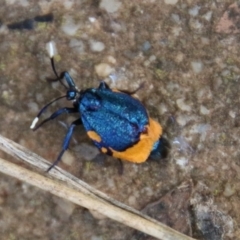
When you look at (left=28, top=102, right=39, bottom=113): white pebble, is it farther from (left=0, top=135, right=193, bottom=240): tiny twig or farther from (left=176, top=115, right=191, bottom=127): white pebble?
(left=176, top=115, right=191, bottom=127): white pebble

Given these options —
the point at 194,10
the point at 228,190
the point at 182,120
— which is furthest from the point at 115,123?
the point at 194,10

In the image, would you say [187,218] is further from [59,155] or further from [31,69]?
[31,69]

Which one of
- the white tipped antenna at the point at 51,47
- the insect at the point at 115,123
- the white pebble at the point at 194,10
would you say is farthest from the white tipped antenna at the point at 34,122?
the white pebble at the point at 194,10

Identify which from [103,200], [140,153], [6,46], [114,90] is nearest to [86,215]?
[103,200]

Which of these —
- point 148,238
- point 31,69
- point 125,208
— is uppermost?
point 31,69

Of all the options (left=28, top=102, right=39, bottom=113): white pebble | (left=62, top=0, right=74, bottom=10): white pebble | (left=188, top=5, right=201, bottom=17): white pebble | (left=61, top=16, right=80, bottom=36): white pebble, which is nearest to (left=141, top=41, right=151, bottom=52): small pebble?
Answer: (left=188, top=5, right=201, bottom=17): white pebble

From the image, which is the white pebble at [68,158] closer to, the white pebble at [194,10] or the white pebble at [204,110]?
the white pebble at [204,110]
